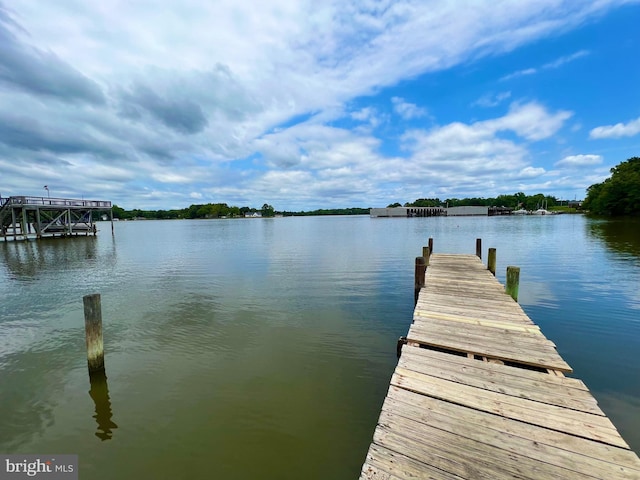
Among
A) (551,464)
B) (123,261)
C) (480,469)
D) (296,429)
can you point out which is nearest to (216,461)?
(296,429)

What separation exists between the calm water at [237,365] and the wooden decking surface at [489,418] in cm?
130

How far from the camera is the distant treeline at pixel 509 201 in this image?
164250 mm

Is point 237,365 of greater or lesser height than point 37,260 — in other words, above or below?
below

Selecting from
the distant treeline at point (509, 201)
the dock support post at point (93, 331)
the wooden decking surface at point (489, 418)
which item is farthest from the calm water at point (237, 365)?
the distant treeline at point (509, 201)

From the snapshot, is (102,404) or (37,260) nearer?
(102,404)

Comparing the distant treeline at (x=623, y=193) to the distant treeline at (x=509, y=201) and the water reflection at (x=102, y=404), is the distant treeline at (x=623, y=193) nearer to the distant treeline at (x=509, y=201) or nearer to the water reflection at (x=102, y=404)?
the distant treeline at (x=509, y=201)

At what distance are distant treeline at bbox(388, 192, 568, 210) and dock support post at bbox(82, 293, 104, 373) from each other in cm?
19228

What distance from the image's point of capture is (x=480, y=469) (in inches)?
111

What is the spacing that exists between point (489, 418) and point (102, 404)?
21.4 ft

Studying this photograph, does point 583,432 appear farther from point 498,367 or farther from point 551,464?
point 498,367

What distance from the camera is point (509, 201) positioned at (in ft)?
583

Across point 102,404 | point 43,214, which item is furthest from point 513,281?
point 43,214

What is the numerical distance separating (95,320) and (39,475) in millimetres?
2800

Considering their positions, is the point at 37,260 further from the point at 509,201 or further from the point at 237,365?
the point at 509,201
